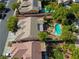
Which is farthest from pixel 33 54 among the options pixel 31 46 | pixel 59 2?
pixel 59 2

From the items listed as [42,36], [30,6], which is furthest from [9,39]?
[30,6]

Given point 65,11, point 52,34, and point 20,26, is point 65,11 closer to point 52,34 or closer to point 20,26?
point 52,34

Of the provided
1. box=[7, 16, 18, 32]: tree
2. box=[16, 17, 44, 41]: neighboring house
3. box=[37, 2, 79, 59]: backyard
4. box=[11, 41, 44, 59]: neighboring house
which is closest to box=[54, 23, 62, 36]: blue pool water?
box=[37, 2, 79, 59]: backyard

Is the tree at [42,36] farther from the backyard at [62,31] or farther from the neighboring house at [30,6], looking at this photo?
the neighboring house at [30,6]

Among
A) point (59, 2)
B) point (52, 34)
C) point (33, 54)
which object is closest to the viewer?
point (33, 54)

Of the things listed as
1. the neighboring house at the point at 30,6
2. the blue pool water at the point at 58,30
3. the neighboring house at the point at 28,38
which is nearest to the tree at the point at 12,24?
the neighboring house at the point at 28,38
